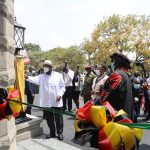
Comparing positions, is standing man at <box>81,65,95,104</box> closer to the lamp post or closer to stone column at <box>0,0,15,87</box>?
the lamp post

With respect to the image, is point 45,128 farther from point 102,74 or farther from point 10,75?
point 10,75

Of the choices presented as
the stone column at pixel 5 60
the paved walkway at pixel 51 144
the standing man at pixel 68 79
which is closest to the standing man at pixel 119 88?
the stone column at pixel 5 60

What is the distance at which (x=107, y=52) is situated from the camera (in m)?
40.7

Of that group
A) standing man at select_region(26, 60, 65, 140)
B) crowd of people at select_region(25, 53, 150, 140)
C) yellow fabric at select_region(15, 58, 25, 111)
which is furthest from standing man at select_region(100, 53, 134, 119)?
standing man at select_region(26, 60, 65, 140)

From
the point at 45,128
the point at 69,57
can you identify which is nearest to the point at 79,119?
the point at 45,128

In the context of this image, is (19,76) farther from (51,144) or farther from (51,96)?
(51,96)

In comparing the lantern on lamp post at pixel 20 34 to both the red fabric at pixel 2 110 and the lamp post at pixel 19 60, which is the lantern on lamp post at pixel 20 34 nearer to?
the lamp post at pixel 19 60

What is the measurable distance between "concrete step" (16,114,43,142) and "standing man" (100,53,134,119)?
2.99m

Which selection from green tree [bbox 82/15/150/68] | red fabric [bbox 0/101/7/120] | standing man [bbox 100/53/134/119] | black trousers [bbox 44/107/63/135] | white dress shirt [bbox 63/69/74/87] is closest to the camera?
red fabric [bbox 0/101/7/120]

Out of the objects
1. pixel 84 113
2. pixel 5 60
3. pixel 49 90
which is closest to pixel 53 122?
pixel 49 90

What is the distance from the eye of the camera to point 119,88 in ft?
13.5

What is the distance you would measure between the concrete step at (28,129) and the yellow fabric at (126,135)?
4278mm

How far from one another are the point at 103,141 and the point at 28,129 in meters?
4.68

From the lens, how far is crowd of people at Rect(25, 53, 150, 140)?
4.13m
